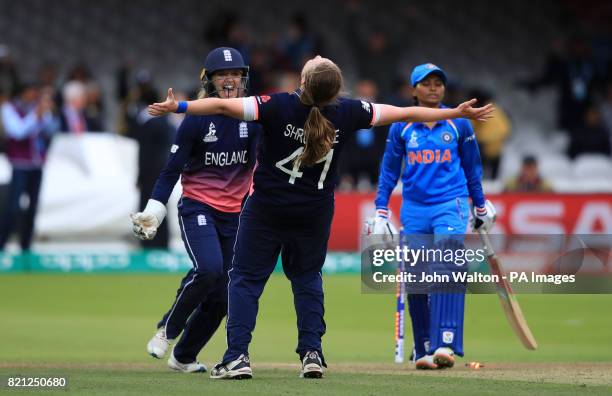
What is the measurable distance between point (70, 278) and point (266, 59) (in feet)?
21.9

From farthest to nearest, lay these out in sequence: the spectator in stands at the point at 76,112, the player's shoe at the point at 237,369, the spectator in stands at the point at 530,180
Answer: the spectator in stands at the point at 76,112 → the spectator in stands at the point at 530,180 → the player's shoe at the point at 237,369

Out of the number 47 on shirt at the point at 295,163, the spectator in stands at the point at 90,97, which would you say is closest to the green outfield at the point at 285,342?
the number 47 on shirt at the point at 295,163

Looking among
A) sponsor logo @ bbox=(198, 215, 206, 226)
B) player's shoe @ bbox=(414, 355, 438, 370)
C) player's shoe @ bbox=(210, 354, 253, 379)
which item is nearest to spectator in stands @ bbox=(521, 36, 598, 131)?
player's shoe @ bbox=(414, 355, 438, 370)

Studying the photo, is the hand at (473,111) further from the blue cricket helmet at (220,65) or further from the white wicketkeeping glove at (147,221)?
the white wicketkeeping glove at (147,221)

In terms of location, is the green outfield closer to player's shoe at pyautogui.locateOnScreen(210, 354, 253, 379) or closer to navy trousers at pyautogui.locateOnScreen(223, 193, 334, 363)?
player's shoe at pyautogui.locateOnScreen(210, 354, 253, 379)

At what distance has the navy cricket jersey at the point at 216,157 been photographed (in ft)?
30.3

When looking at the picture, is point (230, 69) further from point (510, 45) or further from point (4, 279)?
point (510, 45)

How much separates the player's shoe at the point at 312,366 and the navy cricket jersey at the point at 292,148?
101 centimetres

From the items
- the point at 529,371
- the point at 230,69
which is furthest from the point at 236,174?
the point at 529,371

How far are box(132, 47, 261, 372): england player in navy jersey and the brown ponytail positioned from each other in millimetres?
1277

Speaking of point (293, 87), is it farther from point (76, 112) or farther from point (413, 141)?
point (413, 141)

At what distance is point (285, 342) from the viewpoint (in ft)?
40.1

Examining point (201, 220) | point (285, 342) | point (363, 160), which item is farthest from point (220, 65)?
point (363, 160)

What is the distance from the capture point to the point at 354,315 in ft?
47.1
